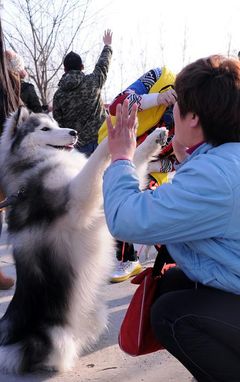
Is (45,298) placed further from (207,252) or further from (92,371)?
(207,252)

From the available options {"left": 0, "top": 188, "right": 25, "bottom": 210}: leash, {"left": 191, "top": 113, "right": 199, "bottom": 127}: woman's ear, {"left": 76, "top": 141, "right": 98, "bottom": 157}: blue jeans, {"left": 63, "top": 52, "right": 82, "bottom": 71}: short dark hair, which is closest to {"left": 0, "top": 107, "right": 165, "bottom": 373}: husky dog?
{"left": 0, "top": 188, "right": 25, "bottom": 210}: leash

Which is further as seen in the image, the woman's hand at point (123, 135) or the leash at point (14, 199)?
the leash at point (14, 199)

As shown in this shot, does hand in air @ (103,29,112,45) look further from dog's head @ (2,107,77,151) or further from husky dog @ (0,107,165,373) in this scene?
husky dog @ (0,107,165,373)

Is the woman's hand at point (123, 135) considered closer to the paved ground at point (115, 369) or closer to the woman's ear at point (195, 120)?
the woman's ear at point (195, 120)

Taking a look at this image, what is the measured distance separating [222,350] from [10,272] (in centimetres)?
269

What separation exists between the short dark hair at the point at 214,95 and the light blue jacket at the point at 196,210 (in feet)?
0.19

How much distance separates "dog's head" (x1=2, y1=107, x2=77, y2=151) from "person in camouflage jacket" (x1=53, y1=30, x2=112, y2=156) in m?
2.11

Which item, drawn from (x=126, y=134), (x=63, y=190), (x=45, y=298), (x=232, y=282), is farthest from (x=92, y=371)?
(x=126, y=134)

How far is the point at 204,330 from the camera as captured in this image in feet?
5.08

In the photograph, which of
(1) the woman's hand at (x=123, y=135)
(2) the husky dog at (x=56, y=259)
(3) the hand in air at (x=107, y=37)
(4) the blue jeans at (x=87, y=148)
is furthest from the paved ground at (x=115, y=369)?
(3) the hand in air at (x=107, y=37)

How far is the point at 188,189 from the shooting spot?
1459 millimetres

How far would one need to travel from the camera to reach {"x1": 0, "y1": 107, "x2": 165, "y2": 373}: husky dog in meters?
2.29

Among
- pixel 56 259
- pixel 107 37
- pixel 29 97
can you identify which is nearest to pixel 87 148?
pixel 29 97

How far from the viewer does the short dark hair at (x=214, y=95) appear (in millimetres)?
1508
